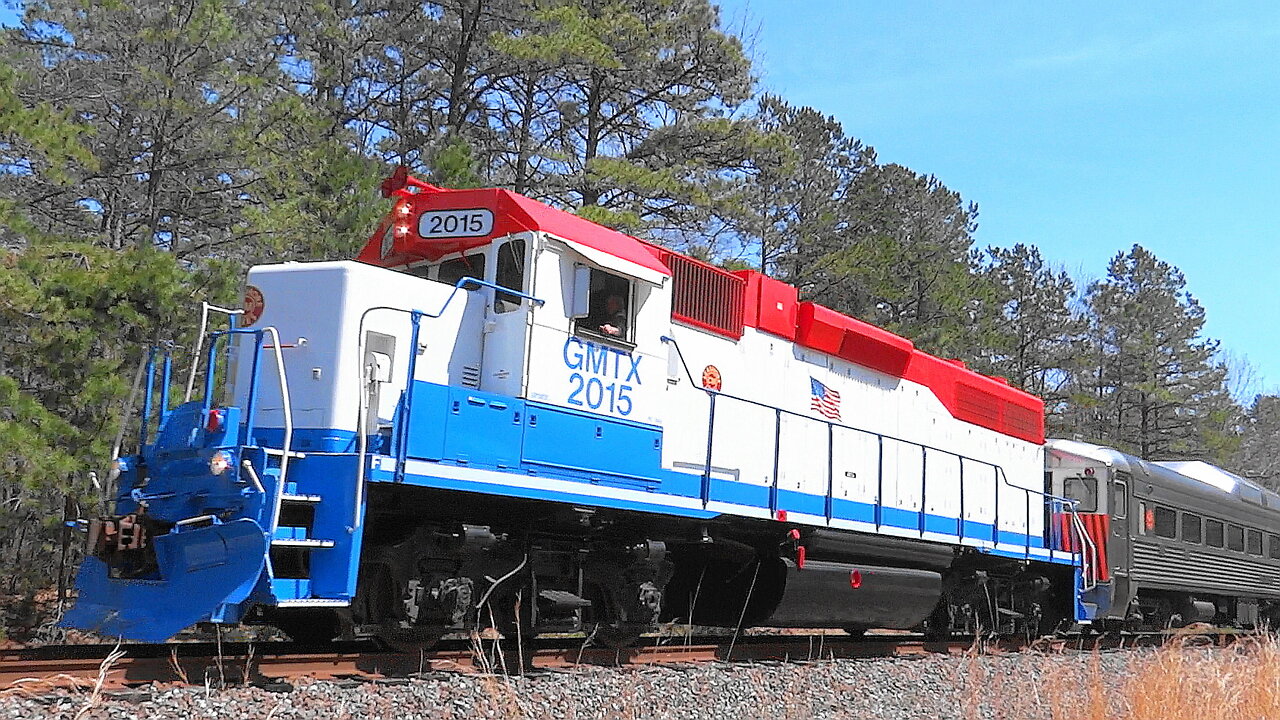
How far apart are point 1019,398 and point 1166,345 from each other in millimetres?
27659

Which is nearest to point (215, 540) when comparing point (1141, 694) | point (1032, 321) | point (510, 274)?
point (510, 274)

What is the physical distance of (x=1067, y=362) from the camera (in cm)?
3431

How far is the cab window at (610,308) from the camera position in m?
8.30

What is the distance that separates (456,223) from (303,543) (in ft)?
9.23

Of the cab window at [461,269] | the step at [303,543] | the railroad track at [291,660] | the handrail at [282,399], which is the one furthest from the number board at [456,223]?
the railroad track at [291,660]

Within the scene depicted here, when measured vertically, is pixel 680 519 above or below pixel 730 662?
above

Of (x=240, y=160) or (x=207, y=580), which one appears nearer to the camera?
(x=207, y=580)

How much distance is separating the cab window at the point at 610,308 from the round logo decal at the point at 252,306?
7.42 feet

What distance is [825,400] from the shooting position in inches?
439

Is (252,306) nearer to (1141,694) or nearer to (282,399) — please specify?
(282,399)

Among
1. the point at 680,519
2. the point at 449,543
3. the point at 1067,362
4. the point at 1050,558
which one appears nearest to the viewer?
the point at 449,543

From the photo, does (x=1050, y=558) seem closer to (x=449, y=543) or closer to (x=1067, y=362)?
(x=449, y=543)

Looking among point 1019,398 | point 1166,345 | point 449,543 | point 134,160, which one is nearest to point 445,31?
point 134,160

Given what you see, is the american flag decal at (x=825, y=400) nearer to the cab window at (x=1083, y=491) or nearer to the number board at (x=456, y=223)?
the number board at (x=456, y=223)
